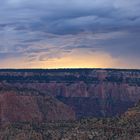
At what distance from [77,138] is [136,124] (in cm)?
2114

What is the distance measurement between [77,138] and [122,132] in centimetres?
1662

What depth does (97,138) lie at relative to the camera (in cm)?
19362

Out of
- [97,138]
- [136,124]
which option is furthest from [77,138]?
[136,124]

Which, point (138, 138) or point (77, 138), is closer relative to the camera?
point (138, 138)

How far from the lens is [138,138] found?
183125mm

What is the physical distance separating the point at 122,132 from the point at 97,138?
9.21 metres

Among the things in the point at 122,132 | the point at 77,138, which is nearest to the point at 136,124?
the point at 122,132

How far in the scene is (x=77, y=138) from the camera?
196750 mm

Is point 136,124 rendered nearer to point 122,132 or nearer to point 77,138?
point 122,132

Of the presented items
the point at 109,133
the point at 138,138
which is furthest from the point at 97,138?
the point at 138,138

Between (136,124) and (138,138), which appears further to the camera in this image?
(136,124)

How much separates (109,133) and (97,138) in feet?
14.6

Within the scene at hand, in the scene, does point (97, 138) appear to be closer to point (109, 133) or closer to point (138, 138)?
point (109, 133)

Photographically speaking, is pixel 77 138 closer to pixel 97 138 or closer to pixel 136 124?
pixel 97 138
